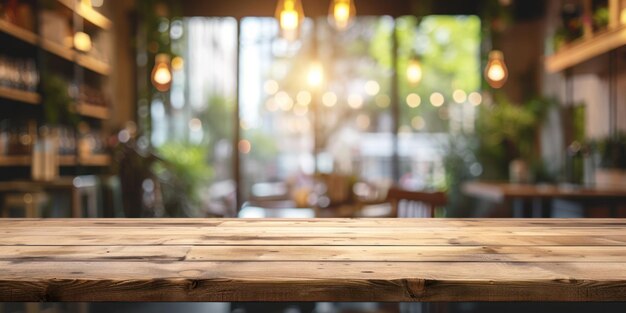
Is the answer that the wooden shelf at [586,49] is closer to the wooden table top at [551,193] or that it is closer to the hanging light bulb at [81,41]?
the wooden table top at [551,193]

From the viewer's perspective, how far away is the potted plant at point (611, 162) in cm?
518

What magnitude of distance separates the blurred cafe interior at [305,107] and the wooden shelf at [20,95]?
0.03 m

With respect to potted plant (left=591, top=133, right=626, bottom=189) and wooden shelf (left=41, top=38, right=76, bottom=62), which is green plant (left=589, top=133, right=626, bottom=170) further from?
wooden shelf (left=41, top=38, right=76, bottom=62)

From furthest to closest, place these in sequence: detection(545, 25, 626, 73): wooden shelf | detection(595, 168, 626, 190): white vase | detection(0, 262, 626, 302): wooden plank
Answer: detection(595, 168, 626, 190): white vase, detection(545, 25, 626, 73): wooden shelf, detection(0, 262, 626, 302): wooden plank

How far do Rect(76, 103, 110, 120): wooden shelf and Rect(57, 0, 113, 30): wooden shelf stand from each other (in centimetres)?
87

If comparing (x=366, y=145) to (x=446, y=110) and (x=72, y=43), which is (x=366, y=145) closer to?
(x=446, y=110)

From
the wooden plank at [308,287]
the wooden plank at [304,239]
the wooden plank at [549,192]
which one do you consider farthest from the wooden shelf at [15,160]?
the wooden plank at [308,287]

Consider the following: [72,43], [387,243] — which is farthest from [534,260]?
[72,43]

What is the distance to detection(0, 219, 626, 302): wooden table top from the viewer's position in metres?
1.15

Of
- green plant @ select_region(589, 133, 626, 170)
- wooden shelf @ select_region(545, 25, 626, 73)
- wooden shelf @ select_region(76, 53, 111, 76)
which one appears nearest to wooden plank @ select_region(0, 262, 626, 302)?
wooden shelf @ select_region(545, 25, 626, 73)

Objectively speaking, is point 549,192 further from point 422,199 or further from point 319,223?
point 319,223

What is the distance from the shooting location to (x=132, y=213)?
5793mm

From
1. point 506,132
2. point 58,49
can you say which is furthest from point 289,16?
point 506,132

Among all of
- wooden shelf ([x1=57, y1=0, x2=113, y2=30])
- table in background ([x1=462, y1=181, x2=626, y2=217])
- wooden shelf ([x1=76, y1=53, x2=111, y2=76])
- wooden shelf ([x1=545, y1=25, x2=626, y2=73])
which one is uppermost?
wooden shelf ([x1=57, y1=0, x2=113, y2=30])
